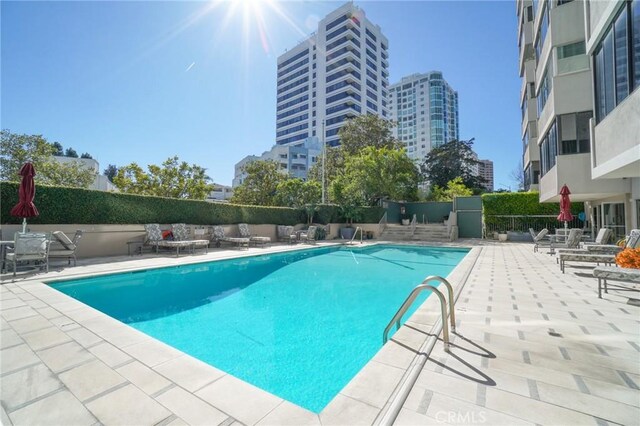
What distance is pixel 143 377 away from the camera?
8.66 ft

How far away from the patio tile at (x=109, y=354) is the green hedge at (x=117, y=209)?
9314 mm

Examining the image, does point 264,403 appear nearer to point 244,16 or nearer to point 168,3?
point 168,3

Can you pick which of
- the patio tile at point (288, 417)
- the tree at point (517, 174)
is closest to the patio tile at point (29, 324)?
the patio tile at point (288, 417)

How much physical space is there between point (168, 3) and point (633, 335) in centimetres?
1595

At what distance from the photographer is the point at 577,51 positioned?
36.2 feet

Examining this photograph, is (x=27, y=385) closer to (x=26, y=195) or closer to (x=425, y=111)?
(x=26, y=195)

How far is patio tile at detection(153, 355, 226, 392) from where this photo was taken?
256cm

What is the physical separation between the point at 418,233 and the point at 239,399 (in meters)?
20.4

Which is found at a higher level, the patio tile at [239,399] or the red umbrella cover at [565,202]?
the red umbrella cover at [565,202]

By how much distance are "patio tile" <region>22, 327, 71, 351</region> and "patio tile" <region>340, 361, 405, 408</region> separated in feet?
11.4

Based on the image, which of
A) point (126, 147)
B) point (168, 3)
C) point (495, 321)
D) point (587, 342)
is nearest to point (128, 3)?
point (168, 3)

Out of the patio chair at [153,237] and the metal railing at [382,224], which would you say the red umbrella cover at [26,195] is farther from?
the metal railing at [382,224]

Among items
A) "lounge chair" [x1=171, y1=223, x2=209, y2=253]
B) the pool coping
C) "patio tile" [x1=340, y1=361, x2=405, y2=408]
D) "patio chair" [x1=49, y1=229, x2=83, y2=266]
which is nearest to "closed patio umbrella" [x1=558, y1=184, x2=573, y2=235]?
the pool coping

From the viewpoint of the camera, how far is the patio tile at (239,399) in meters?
2.13
